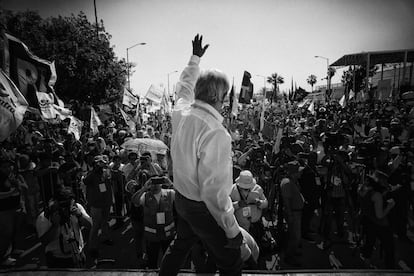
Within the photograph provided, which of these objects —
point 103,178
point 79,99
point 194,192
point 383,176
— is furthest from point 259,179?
point 79,99

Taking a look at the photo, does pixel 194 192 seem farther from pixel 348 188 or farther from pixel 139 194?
pixel 348 188

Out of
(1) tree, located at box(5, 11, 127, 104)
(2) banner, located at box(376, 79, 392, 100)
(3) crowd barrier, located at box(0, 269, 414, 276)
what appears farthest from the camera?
(2) banner, located at box(376, 79, 392, 100)

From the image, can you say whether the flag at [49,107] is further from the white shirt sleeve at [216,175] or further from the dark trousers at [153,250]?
the white shirt sleeve at [216,175]

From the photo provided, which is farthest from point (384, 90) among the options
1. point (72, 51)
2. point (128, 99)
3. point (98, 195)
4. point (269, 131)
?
point (98, 195)

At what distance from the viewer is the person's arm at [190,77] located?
7.41ft

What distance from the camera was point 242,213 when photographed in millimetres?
3902

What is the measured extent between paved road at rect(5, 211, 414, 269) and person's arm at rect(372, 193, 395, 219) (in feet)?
3.59

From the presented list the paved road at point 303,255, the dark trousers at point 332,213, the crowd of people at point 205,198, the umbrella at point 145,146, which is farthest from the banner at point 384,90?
the umbrella at point 145,146

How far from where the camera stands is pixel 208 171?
1651mm

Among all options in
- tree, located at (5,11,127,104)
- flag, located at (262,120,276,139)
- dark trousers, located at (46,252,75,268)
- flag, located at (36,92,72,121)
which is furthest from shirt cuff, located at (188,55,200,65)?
tree, located at (5,11,127,104)

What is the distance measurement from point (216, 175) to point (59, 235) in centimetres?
269

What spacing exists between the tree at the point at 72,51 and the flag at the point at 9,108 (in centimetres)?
1763

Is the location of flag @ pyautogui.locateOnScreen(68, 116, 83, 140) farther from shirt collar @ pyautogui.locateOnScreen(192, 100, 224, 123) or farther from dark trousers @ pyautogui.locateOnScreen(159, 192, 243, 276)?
shirt collar @ pyautogui.locateOnScreen(192, 100, 224, 123)

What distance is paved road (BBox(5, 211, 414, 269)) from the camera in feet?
15.9
